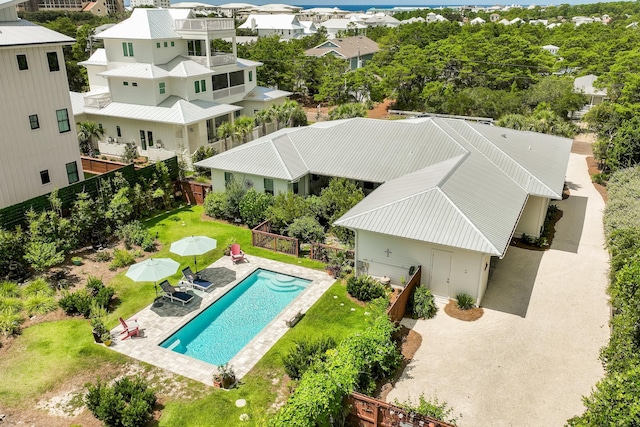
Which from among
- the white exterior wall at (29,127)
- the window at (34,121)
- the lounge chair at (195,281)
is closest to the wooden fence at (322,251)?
the lounge chair at (195,281)

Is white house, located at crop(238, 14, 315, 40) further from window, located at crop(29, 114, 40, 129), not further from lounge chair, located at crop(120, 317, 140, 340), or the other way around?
lounge chair, located at crop(120, 317, 140, 340)

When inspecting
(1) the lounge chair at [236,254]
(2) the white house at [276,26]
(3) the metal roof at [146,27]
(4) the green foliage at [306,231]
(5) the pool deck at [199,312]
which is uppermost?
(3) the metal roof at [146,27]

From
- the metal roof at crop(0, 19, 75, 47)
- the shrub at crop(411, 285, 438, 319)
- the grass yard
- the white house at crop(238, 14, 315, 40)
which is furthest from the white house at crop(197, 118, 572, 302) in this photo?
the white house at crop(238, 14, 315, 40)

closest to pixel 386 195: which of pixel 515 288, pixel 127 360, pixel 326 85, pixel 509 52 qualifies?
pixel 515 288

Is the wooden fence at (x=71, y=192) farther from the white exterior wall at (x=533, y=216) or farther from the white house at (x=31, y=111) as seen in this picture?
the white exterior wall at (x=533, y=216)

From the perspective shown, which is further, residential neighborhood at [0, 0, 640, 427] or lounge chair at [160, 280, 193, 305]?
lounge chair at [160, 280, 193, 305]

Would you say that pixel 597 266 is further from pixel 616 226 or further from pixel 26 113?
pixel 26 113
